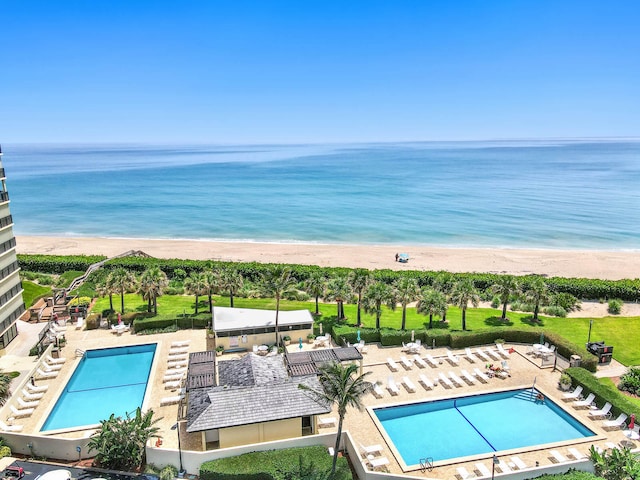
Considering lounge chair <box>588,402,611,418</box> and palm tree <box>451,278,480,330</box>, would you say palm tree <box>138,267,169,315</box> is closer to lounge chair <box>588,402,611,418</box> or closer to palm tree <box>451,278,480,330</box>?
palm tree <box>451,278,480,330</box>

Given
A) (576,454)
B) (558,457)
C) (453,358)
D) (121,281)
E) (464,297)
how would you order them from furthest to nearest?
1. (121,281)
2. (464,297)
3. (453,358)
4. (576,454)
5. (558,457)

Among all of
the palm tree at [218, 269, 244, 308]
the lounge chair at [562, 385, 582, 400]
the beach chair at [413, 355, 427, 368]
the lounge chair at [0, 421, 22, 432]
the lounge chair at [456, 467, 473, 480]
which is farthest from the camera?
the palm tree at [218, 269, 244, 308]

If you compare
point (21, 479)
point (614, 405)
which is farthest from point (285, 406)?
point (614, 405)

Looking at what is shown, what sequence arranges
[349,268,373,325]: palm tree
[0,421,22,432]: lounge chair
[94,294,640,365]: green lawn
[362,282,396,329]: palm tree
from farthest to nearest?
[349,268,373,325]: palm tree < [362,282,396,329]: palm tree < [94,294,640,365]: green lawn < [0,421,22,432]: lounge chair

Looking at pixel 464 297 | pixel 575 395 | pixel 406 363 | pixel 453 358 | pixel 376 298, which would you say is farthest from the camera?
pixel 464 297

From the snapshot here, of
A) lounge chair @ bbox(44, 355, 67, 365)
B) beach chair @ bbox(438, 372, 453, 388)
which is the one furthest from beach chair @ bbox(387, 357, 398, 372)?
lounge chair @ bbox(44, 355, 67, 365)

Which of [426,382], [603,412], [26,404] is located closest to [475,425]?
[426,382]

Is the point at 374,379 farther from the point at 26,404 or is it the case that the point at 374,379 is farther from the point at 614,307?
the point at 614,307
